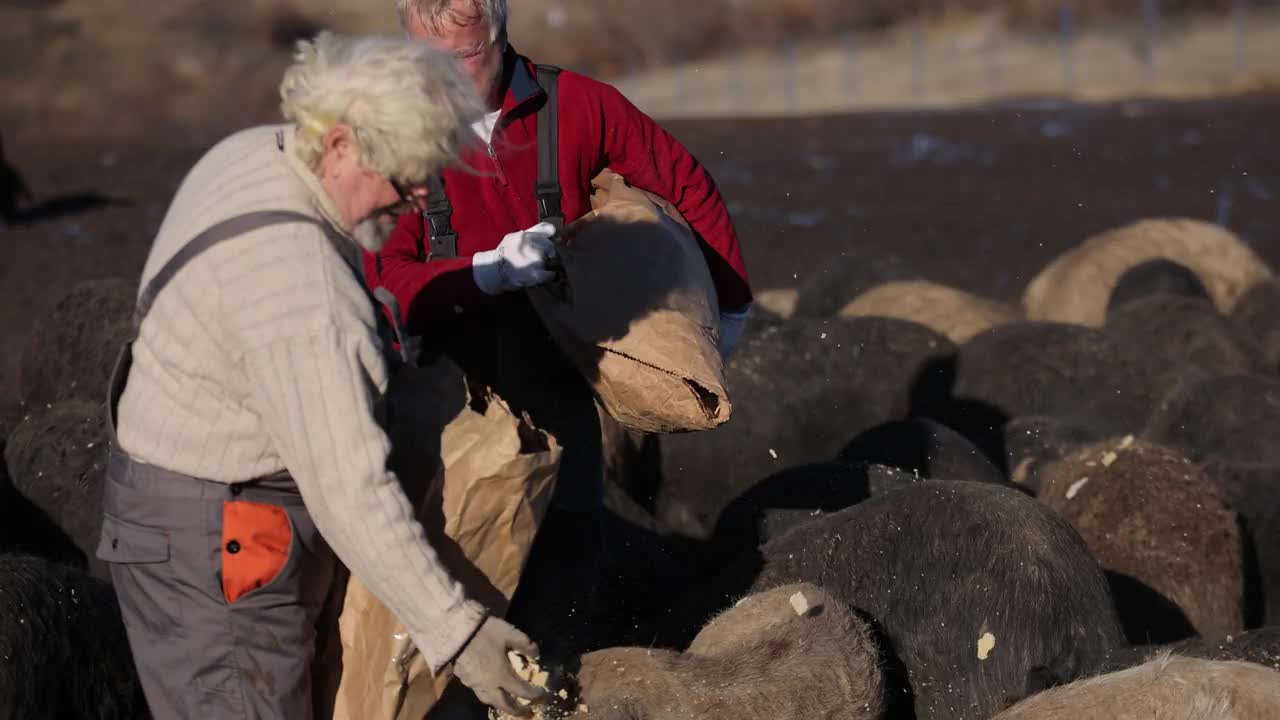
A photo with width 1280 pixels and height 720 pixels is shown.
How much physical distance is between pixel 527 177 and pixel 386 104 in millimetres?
1194

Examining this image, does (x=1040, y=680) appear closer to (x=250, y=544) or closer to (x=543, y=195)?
(x=543, y=195)

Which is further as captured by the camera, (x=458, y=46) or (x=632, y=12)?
(x=632, y=12)

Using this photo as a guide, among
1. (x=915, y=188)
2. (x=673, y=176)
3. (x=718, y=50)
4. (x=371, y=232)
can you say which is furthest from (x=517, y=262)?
(x=718, y=50)

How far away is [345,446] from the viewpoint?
247 centimetres

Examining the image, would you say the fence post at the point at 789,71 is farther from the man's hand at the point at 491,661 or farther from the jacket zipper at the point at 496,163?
the man's hand at the point at 491,661

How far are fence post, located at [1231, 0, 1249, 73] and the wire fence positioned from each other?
26mm

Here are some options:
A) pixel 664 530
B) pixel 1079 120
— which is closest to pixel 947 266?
pixel 664 530

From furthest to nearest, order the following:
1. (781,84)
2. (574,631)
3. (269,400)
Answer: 1. (781,84)
2. (574,631)
3. (269,400)

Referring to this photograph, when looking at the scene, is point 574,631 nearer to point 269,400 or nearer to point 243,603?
point 243,603

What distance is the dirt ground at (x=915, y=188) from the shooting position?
443 inches

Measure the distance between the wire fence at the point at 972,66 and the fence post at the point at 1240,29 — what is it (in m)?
0.03

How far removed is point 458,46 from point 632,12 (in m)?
28.2

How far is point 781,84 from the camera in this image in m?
27.4

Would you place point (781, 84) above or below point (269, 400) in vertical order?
below
